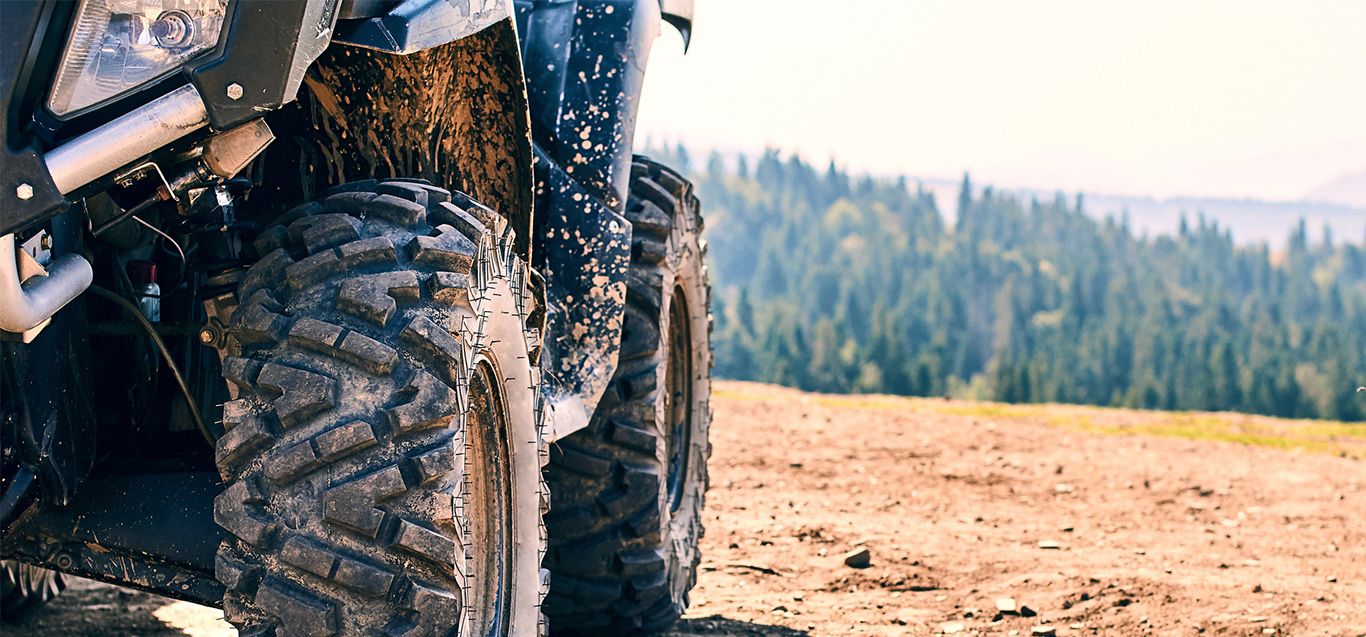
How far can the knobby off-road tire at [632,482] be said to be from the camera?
5.93 m

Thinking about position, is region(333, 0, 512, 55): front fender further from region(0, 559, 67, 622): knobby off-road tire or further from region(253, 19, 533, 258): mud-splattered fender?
region(0, 559, 67, 622): knobby off-road tire

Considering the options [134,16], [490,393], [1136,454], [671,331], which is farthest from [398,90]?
[1136,454]

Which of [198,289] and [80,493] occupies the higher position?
[198,289]

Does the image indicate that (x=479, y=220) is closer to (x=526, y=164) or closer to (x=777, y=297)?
(x=526, y=164)

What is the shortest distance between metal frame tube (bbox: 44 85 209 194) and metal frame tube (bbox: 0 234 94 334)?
0.50 ft

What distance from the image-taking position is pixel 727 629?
661 cm

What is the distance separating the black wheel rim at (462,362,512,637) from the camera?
406 centimetres

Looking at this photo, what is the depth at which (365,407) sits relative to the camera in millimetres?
3379

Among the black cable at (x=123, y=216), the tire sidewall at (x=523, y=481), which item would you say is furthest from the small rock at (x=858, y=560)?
the black cable at (x=123, y=216)

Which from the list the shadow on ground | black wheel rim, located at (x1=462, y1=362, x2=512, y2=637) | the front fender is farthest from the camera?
the shadow on ground

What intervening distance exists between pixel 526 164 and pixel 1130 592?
3.58m

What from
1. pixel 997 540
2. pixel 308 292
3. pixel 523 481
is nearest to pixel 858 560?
pixel 997 540

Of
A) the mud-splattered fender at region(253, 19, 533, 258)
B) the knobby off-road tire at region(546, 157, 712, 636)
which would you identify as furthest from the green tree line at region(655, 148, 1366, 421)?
the mud-splattered fender at region(253, 19, 533, 258)

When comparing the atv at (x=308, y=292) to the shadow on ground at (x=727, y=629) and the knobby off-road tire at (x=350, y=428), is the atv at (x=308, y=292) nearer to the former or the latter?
the knobby off-road tire at (x=350, y=428)
